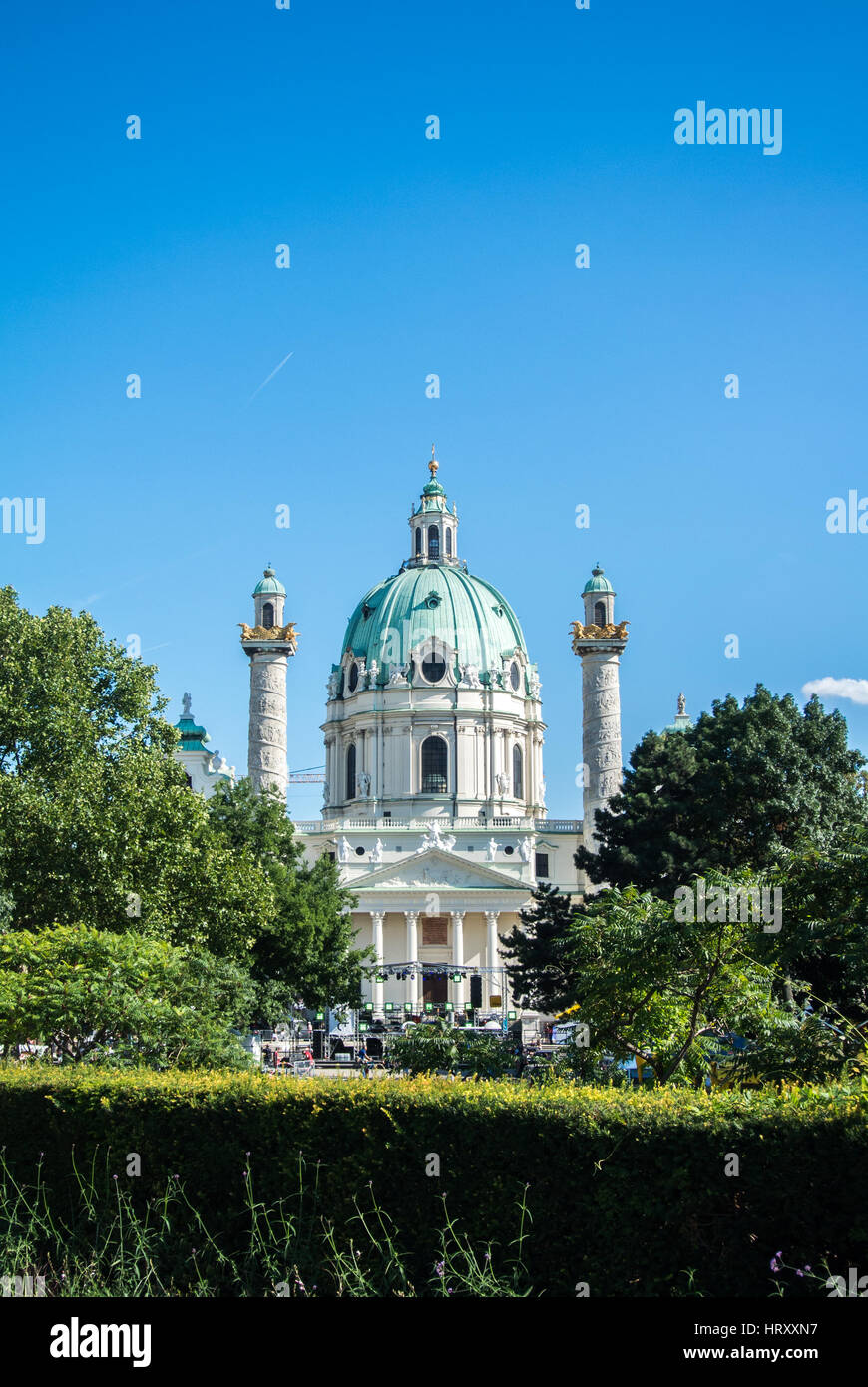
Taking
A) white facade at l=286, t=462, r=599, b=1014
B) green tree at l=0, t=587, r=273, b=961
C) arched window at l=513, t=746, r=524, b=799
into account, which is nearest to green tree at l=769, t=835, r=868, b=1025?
green tree at l=0, t=587, r=273, b=961

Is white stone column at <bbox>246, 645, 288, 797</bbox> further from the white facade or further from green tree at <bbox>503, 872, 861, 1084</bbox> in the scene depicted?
green tree at <bbox>503, 872, 861, 1084</bbox>

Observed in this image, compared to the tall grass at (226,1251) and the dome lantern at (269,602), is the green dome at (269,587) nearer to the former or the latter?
the dome lantern at (269,602)

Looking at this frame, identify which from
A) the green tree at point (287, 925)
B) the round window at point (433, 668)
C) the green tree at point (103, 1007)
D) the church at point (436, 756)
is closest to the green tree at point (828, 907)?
the green tree at point (103, 1007)

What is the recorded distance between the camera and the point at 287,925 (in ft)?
153

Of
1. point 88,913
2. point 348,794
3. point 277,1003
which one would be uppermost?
point 348,794

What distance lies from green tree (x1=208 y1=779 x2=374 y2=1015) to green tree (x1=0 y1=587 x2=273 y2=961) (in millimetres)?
7247

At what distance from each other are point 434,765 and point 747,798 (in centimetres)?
5249

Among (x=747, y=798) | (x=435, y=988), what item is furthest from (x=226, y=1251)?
(x=435, y=988)

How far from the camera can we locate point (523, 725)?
9756 cm

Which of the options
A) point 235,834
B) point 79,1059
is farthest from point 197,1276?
point 235,834

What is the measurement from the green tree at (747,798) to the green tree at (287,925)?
11.3m

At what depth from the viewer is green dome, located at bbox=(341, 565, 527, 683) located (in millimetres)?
96750
